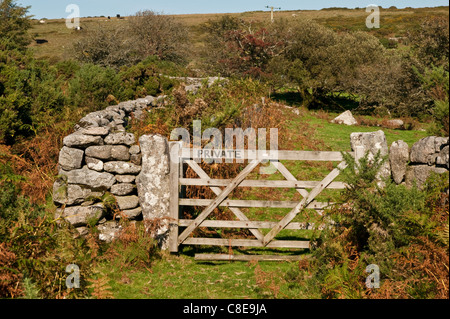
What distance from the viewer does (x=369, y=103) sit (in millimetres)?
24156

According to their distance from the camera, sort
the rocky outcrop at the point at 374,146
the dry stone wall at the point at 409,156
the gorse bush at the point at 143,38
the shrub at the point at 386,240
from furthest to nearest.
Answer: the gorse bush at the point at 143,38 → the rocky outcrop at the point at 374,146 → the dry stone wall at the point at 409,156 → the shrub at the point at 386,240

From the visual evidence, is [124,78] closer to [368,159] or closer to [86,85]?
[86,85]

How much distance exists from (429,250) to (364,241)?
1.37m

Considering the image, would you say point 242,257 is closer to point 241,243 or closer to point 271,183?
point 241,243

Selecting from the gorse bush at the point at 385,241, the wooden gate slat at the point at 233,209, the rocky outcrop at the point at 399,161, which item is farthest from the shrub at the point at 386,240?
the wooden gate slat at the point at 233,209

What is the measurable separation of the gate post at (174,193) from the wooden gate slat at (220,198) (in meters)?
0.14

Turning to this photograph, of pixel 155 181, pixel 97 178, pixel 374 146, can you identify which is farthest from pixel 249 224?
pixel 97 178

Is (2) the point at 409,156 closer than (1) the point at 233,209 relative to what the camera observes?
Yes

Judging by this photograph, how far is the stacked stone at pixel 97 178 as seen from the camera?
24.3 ft

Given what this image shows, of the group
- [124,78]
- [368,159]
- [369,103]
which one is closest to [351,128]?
[369,103]

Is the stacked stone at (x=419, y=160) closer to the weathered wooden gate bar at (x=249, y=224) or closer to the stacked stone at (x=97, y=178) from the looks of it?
the weathered wooden gate bar at (x=249, y=224)

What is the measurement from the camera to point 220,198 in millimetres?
7277

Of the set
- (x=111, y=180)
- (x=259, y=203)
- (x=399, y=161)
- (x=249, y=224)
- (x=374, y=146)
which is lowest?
(x=249, y=224)

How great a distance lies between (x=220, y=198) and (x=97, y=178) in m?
2.32
